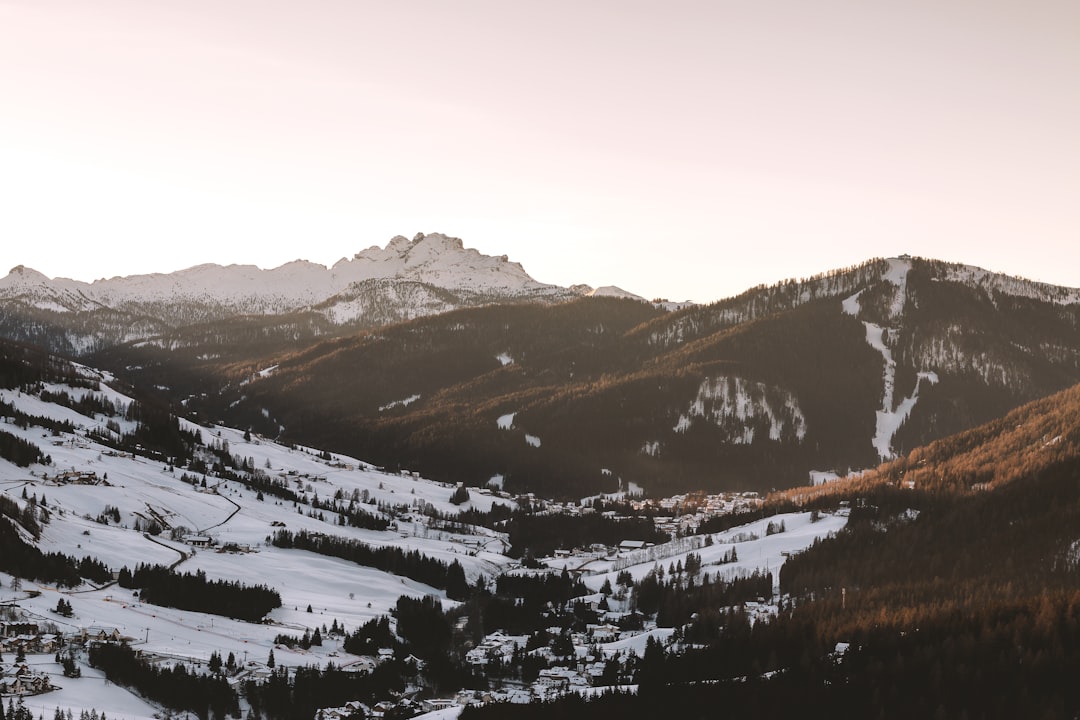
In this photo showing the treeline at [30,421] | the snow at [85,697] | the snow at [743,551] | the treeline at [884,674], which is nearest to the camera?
the snow at [85,697]

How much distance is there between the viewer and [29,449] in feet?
518

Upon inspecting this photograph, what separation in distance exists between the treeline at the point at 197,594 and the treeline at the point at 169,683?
76.4 feet

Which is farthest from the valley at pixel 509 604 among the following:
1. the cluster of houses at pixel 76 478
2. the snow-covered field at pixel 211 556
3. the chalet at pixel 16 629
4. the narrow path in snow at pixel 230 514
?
the narrow path in snow at pixel 230 514

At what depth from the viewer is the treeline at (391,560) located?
155250 millimetres

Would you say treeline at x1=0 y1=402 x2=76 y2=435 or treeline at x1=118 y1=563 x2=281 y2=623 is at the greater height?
treeline at x1=0 y1=402 x2=76 y2=435

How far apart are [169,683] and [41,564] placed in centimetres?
2934

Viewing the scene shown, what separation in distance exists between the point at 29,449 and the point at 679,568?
10180 cm

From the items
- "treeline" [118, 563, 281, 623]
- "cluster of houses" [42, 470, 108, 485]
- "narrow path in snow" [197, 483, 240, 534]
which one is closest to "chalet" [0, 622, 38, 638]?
"treeline" [118, 563, 281, 623]

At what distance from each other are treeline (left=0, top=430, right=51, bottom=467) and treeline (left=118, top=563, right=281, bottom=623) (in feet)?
152

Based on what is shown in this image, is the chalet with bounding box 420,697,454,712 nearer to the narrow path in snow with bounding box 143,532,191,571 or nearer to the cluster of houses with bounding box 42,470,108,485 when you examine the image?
the narrow path in snow with bounding box 143,532,191,571

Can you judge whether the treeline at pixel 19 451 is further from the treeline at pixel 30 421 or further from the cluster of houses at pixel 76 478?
the treeline at pixel 30 421

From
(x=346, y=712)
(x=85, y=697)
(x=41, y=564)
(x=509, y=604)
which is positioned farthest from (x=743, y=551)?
(x=85, y=697)

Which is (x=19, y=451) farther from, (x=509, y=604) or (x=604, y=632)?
(x=604, y=632)

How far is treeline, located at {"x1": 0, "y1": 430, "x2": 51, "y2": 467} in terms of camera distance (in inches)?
5979
